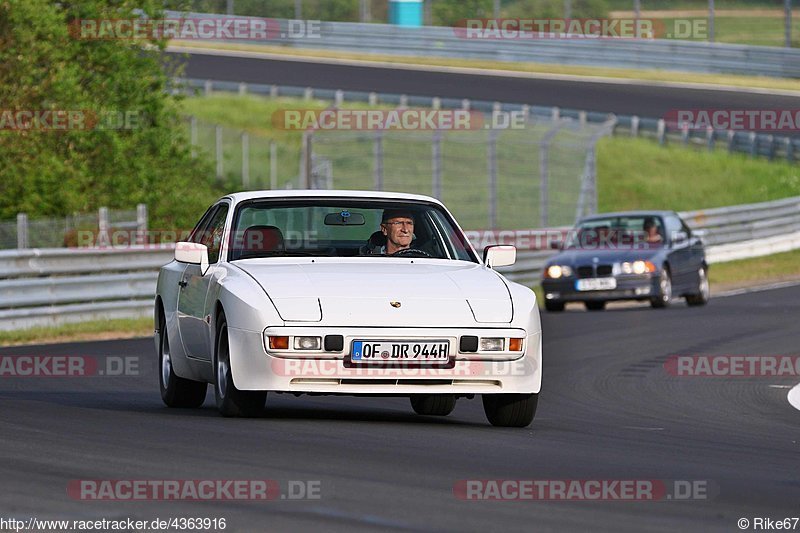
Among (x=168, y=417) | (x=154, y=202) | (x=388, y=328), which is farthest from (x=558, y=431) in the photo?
(x=154, y=202)

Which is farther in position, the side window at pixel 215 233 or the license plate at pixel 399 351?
the side window at pixel 215 233

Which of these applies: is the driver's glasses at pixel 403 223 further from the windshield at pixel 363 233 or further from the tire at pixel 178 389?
the tire at pixel 178 389

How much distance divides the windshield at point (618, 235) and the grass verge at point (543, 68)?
88.3ft

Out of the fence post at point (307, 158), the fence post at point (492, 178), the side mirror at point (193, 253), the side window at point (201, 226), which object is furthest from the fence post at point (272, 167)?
the side mirror at point (193, 253)

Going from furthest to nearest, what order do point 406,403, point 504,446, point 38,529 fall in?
1. point 406,403
2. point 504,446
3. point 38,529

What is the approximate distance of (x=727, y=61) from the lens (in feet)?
175

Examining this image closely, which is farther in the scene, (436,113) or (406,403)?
(436,113)

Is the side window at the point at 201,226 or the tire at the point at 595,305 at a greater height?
the side window at the point at 201,226

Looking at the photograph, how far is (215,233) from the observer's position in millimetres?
11547

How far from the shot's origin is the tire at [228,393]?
32.7 ft

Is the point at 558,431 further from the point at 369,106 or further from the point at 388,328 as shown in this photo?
the point at 369,106

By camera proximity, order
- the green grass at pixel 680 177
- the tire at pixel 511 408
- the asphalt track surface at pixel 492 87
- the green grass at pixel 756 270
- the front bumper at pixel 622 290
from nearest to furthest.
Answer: the tire at pixel 511 408, the front bumper at pixel 622 290, the green grass at pixel 756 270, the green grass at pixel 680 177, the asphalt track surface at pixel 492 87

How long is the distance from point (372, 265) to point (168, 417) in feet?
4.82

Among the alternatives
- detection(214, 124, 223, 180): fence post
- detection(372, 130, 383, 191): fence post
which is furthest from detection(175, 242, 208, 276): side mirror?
detection(214, 124, 223, 180): fence post
